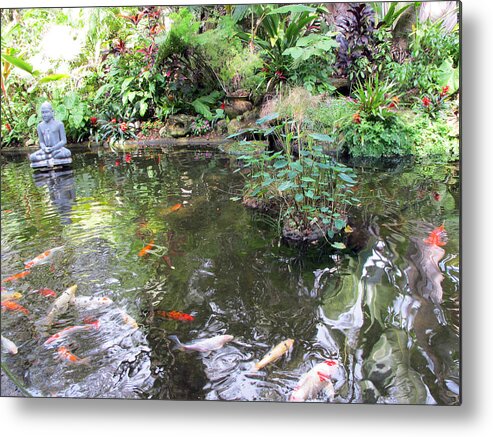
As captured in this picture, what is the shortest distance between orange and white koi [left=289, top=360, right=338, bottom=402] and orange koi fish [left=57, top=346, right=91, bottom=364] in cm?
79

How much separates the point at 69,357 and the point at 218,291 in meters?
0.64

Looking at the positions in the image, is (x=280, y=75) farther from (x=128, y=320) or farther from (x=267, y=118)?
(x=128, y=320)

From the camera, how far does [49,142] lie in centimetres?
186

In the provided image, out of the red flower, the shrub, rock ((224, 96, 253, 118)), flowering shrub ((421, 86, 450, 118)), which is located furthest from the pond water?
the red flower

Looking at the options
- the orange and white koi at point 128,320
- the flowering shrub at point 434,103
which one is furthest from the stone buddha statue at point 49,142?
the flowering shrub at point 434,103

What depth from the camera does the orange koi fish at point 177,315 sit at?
1.66 m

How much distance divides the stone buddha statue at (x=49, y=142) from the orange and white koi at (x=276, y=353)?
50.3 inches

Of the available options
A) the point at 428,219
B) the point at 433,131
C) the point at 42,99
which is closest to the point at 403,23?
the point at 433,131

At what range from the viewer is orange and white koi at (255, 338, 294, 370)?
1.52 m

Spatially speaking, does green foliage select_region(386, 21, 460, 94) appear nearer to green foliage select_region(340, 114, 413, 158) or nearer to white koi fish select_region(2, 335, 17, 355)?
green foliage select_region(340, 114, 413, 158)

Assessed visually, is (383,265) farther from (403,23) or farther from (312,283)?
(403,23)

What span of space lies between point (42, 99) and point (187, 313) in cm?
113

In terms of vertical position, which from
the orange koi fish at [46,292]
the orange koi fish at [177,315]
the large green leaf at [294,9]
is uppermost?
the large green leaf at [294,9]

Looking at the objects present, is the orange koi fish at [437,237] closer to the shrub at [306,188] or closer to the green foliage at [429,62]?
the shrub at [306,188]
